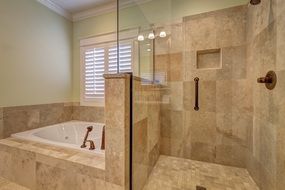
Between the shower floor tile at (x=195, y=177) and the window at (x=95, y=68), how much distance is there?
1.60 m

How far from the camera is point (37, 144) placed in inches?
68.1

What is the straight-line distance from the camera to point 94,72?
283 centimetres

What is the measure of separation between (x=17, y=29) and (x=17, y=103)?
105cm

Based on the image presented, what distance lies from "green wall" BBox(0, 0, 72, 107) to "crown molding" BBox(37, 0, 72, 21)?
0.22 feet

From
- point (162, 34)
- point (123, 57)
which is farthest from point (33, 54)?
point (162, 34)

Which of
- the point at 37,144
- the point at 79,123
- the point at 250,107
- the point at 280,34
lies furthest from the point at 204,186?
the point at 79,123

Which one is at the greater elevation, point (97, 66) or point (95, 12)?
point (95, 12)

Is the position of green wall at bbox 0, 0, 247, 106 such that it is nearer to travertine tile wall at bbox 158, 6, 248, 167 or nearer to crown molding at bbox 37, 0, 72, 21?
crown molding at bbox 37, 0, 72, 21

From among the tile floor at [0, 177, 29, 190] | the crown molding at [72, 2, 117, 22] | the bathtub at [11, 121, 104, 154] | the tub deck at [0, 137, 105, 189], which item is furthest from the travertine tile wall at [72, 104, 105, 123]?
the crown molding at [72, 2, 117, 22]

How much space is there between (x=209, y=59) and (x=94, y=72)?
1990 millimetres

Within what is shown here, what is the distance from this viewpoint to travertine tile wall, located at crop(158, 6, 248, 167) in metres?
1.80

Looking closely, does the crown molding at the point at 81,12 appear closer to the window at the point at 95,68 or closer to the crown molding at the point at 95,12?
the crown molding at the point at 95,12

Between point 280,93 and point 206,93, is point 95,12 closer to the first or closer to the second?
point 206,93

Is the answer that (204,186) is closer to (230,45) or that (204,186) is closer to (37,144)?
(230,45)
